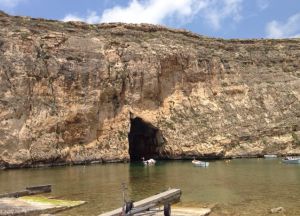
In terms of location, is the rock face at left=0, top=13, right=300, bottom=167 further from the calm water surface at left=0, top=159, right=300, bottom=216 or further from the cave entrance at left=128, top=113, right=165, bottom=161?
the calm water surface at left=0, top=159, right=300, bottom=216

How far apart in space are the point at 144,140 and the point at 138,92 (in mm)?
10262

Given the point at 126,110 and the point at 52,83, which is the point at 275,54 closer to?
the point at 126,110

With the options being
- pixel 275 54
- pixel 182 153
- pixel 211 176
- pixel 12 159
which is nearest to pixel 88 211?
pixel 211 176

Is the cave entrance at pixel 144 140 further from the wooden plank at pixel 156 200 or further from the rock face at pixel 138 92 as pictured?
the wooden plank at pixel 156 200

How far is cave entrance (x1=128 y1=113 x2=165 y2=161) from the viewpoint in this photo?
224ft

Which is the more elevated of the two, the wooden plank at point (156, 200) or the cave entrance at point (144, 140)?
the cave entrance at point (144, 140)

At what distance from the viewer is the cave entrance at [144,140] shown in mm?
68312

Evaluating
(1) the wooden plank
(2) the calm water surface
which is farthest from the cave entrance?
(1) the wooden plank

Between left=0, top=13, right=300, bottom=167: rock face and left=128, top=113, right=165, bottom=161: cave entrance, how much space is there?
34 centimetres

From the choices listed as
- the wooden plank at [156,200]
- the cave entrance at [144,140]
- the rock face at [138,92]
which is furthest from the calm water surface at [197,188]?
the cave entrance at [144,140]

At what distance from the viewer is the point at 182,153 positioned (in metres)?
66.0

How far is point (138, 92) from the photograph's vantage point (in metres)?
66.3

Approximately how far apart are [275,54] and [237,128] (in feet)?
56.6

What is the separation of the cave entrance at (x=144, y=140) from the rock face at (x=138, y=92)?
34cm
